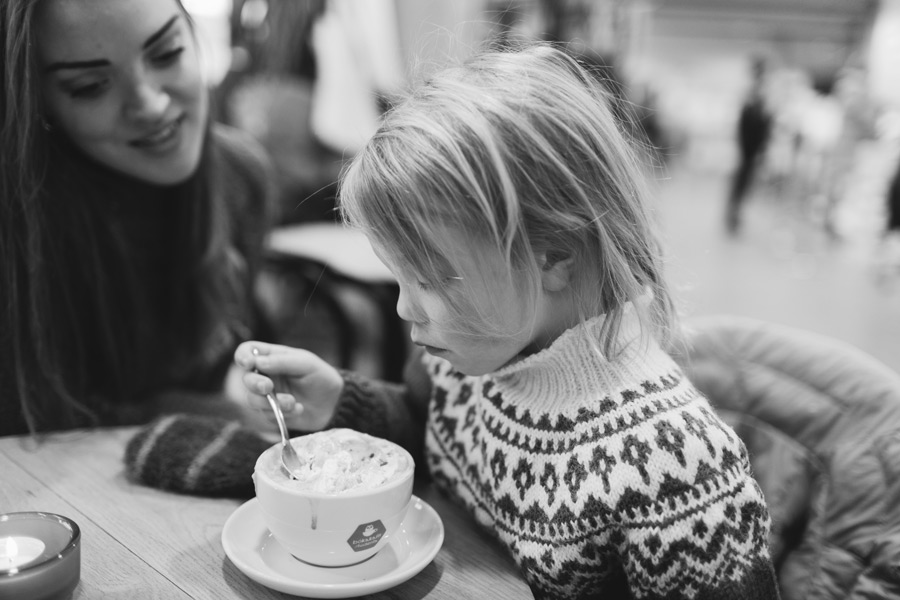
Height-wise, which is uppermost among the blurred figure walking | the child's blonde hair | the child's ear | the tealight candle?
the child's blonde hair

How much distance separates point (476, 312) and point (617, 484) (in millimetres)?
217

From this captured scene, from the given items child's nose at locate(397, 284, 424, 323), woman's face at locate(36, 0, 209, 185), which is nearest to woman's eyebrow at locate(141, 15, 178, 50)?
woman's face at locate(36, 0, 209, 185)

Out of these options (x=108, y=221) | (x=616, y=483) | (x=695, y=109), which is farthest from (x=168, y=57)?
(x=695, y=109)

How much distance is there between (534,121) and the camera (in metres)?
0.70

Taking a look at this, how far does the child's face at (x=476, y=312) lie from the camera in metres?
0.71

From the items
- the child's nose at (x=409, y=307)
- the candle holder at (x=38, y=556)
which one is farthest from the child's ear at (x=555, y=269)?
the candle holder at (x=38, y=556)

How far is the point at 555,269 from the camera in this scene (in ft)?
2.46

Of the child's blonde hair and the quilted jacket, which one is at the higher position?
the child's blonde hair

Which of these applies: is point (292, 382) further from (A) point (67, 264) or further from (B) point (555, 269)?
(A) point (67, 264)

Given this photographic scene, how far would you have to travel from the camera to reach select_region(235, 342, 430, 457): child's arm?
87 centimetres

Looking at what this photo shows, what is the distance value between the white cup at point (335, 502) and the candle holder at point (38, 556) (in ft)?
0.55

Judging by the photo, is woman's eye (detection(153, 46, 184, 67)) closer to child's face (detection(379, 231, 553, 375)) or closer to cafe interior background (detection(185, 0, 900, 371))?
cafe interior background (detection(185, 0, 900, 371))

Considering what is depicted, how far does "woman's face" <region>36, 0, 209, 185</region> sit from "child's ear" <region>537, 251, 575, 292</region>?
695 mm

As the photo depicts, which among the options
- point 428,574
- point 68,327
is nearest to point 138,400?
point 68,327
